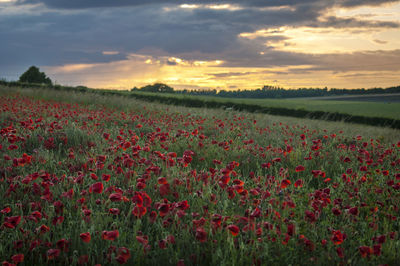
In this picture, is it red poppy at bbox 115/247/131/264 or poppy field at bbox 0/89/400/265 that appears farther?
poppy field at bbox 0/89/400/265

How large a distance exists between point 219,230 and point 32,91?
17.0 meters

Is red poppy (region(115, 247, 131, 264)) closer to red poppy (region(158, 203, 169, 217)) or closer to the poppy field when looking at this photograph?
the poppy field

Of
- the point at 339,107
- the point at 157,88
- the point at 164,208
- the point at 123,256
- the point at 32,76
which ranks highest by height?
the point at 32,76

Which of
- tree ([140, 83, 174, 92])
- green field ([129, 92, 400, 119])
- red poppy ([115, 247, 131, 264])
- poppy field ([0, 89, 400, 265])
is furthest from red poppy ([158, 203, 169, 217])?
tree ([140, 83, 174, 92])

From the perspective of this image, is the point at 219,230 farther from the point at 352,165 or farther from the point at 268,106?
the point at 268,106

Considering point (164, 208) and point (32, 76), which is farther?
point (32, 76)

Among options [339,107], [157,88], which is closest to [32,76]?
[157,88]

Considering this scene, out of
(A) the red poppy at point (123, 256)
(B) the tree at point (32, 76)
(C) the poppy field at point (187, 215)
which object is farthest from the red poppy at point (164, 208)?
(B) the tree at point (32, 76)

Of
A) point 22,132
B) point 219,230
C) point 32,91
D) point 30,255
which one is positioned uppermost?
point 32,91

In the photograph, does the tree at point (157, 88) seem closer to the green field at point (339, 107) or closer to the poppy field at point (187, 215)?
the green field at point (339, 107)

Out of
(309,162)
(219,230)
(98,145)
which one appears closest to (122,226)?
(219,230)

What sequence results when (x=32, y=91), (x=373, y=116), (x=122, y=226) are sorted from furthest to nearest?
(x=373, y=116), (x=32, y=91), (x=122, y=226)

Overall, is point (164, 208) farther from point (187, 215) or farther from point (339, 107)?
point (339, 107)

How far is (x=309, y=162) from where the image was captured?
579 centimetres
